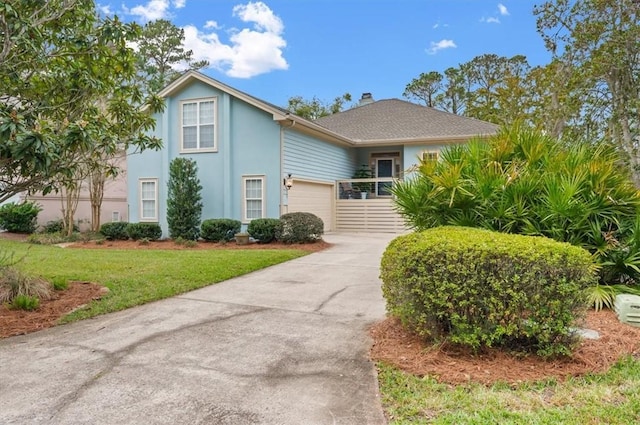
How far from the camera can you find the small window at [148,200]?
1629cm

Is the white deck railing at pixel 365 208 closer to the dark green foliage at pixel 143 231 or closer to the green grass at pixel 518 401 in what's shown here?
the dark green foliage at pixel 143 231

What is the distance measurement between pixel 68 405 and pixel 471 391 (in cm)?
308

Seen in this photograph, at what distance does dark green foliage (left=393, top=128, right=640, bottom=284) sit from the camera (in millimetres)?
5484

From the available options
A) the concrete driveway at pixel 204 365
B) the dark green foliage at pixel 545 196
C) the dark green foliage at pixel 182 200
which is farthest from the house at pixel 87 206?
the dark green foliage at pixel 545 196

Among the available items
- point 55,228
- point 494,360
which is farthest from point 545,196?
point 55,228

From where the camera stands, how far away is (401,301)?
13.7 feet

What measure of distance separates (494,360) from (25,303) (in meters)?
5.87

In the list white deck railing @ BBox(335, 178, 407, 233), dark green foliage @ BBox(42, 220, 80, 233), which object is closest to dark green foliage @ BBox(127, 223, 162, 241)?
dark green foliage @ BBox(42, 220, 80, 233)

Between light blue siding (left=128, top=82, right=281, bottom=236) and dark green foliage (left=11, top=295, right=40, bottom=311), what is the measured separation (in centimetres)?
924

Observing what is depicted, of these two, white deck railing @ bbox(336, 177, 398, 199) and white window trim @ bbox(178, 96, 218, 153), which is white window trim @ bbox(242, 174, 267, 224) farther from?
white deck railing @ bbox(336, 177, 398, 199)

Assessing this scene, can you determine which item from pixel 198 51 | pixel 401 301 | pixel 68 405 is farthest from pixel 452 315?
pixel 198 51

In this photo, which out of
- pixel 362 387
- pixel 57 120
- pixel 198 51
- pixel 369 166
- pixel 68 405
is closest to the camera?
pixel 68 405

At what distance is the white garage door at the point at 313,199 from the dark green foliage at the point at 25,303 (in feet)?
31.5

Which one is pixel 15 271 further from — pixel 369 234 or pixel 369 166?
pixel 369 166
